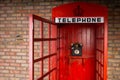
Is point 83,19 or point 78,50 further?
point 78,50

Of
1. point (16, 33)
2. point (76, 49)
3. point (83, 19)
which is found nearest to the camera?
point (83, 19)

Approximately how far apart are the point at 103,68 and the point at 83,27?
144 cm

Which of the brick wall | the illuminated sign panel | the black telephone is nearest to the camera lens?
the illuminated sign panel

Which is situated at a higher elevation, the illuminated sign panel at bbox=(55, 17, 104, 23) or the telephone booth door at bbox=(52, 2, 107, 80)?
the illuminated sign panel at bbox=(55, 17, 104, 23)

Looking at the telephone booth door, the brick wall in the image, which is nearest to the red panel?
the telephone booth door

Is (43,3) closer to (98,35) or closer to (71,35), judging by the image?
(71,35)

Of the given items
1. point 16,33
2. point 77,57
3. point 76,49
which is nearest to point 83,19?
point 76,49

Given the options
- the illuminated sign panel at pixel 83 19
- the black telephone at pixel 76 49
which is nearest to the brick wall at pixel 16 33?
the illuminated sign panel at pixel 83 19

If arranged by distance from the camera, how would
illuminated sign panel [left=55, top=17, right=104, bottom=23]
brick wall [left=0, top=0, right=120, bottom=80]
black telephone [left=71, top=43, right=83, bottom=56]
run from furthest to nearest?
black telephone [left=71, top=43, right=83, bottom=56] < brick wall [left=0, top=0, right=120, bottom=80] < illuminated sign panel [left=55, top=17, right=104, bottom=23]

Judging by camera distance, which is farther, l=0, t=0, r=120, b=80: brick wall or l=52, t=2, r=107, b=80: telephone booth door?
l=52, t=2, r=107, b=80: telephone booth door

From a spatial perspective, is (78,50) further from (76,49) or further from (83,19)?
(83,19)

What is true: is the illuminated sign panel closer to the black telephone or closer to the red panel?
the red panel

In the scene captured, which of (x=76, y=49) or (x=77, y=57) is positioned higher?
(x=76, y=49)

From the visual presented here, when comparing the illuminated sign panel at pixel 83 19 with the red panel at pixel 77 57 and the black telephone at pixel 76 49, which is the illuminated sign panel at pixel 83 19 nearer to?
the red panel at pixel 77 57
